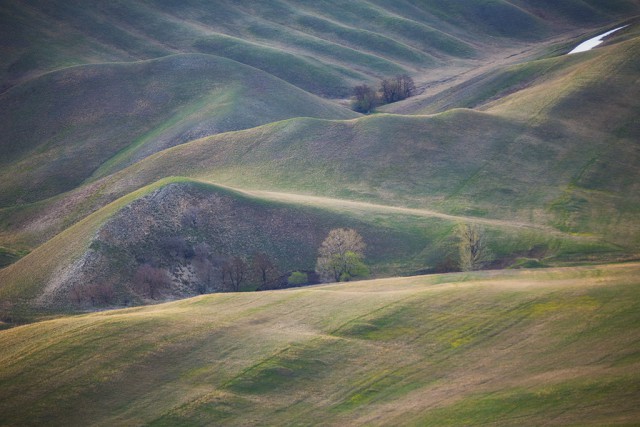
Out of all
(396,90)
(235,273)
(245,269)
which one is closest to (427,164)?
(245,269)

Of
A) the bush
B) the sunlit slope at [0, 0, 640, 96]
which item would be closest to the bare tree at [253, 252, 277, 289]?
the bush

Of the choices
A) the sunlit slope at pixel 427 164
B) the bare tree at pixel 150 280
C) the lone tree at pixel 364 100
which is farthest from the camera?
the lone tree at pixel 364 100

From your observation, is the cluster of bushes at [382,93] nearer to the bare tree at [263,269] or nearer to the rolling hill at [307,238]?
the rolling hill at [307,238]

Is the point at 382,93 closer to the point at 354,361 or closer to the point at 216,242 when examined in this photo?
the point at 216,242

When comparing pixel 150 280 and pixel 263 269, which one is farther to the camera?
pixel 263 269

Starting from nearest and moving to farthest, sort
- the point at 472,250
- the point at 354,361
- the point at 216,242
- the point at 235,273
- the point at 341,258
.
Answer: the point at 354,361 < the point at 472,250 < the point at 341,258 < the point at 235,273 < the point at 216,242

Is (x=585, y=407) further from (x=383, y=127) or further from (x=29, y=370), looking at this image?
(x=383, y=127)

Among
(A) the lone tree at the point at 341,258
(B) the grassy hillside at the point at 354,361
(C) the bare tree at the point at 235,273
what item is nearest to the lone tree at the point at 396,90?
(A) the lone tree at the point at 341,258

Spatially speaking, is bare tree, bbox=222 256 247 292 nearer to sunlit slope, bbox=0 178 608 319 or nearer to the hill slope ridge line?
sunlit slope, bbox=0 178 608 319
